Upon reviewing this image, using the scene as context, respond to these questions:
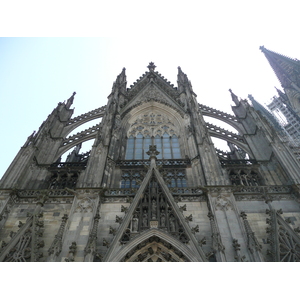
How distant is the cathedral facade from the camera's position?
9195 mm

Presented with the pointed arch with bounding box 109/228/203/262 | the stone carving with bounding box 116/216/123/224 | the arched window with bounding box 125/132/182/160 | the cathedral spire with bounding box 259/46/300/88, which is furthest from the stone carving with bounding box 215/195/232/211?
the cathedral spire with bounding box 259/46/300/88

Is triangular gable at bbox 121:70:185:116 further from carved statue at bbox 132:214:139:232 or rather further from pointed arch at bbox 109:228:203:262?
pointed arch at bbox 109:228:203:262

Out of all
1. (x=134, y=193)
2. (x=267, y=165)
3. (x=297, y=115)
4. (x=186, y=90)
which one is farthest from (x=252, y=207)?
(x=297, y=115)

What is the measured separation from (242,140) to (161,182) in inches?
304

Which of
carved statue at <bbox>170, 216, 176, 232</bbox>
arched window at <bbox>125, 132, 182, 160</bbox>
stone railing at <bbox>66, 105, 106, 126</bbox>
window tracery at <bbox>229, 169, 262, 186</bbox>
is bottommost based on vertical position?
carved statue at <bbox>170, 216, 176, 232</bbox>

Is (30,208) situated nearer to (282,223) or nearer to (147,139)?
(147,139)

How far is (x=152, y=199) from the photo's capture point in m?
11.2

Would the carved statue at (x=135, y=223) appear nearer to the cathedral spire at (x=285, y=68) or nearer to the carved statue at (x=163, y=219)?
→ the carved statue at (x=163, y=219)

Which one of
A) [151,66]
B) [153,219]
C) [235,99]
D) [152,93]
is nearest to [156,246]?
[153,219]

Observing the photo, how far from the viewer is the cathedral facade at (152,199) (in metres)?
9.20

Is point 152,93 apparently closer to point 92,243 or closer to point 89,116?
point 89,116

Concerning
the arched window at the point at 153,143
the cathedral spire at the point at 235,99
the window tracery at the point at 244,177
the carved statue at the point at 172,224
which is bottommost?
the carved statue at the point at 172,224

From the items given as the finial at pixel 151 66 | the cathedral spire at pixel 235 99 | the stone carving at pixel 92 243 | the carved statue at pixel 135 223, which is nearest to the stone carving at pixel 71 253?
the stone carving at pixel 92 243

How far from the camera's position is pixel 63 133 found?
1703 cm
